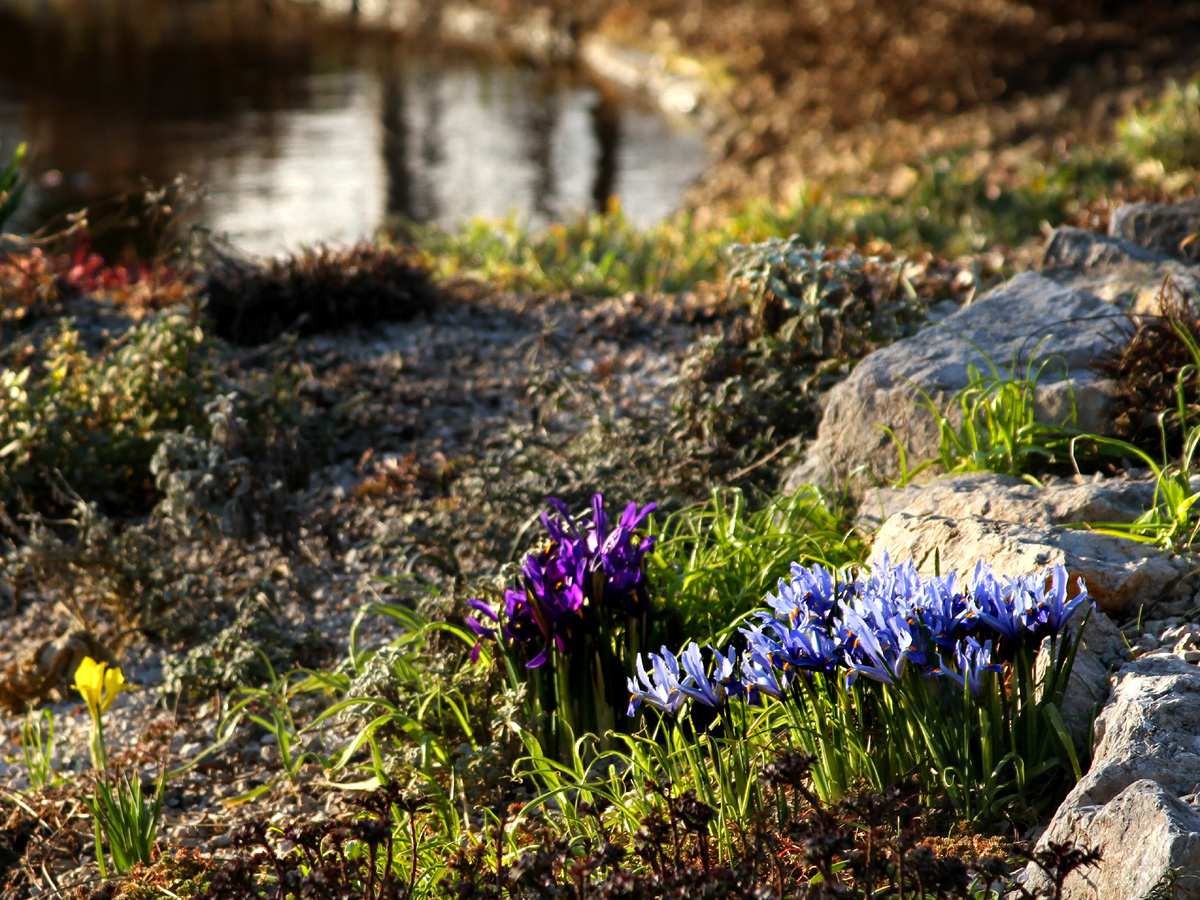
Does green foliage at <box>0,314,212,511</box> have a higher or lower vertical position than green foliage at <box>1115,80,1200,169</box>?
lower

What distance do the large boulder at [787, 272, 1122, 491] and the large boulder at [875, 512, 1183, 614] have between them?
2.16 feet

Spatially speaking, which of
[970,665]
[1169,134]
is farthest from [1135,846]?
[1169,134]

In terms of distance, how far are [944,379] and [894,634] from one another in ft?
5.68

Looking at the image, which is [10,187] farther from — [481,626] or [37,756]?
[481,626]

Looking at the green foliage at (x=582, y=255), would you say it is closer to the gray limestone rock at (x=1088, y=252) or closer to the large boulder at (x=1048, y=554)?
the gray limestone rock at (x=1088, y=252)

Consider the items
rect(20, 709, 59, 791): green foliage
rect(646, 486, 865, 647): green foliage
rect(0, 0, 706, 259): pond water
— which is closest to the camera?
rect(646, 486, 865, 647): green foliage

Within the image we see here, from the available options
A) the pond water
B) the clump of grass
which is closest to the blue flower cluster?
the clump of grass

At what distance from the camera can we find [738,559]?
3119 mm

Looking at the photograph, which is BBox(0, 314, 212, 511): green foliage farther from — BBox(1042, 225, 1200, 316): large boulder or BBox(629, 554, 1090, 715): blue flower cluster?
BBox(1042, 225, 1200, 316): large boulder

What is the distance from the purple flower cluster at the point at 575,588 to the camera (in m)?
2.67

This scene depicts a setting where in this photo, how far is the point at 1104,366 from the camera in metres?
3.47

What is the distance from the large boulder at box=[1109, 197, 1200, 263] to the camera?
4562 millimetres

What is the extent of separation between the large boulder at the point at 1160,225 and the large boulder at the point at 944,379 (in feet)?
3.39

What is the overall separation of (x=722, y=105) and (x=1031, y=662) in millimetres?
14813
